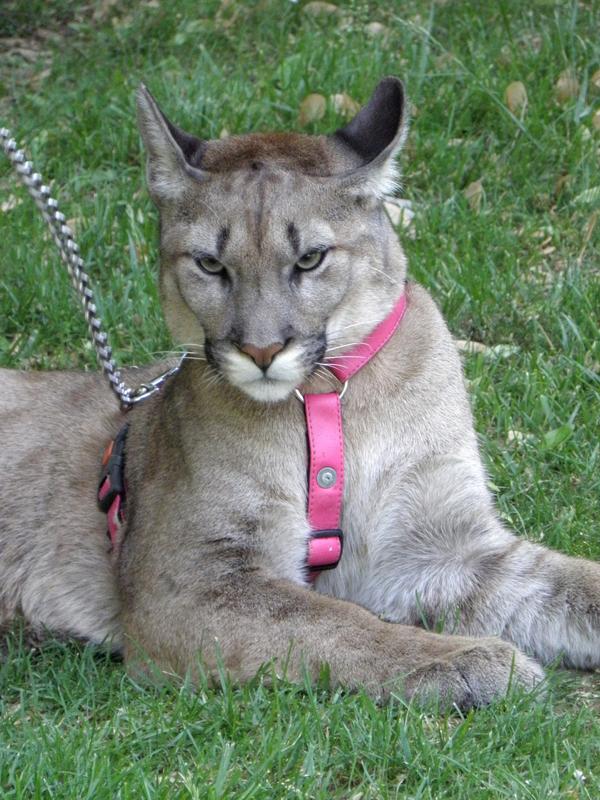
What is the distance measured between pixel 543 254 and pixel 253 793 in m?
3.86

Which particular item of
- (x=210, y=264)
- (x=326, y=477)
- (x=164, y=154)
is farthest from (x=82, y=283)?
(x=326, y=477)

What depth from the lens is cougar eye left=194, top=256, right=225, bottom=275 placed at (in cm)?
419

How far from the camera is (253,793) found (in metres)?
3.42

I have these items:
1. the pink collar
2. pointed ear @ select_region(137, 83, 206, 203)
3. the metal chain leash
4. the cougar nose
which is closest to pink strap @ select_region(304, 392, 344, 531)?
the pink collar

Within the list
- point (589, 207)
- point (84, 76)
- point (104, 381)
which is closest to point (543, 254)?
point (589, 207)

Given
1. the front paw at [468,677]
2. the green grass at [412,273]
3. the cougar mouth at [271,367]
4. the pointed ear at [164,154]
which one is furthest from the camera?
the pointed ear at [164,154]

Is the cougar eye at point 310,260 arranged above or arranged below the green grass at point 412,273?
above

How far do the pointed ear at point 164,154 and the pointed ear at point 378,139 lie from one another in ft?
1.52

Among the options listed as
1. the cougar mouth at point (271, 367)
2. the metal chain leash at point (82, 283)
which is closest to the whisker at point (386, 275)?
the cougar mouth at point (271, 367)

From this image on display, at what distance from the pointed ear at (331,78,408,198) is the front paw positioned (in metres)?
1.40

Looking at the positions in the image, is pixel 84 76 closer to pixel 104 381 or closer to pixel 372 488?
pixel 104 381

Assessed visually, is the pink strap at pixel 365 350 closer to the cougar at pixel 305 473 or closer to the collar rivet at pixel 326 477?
the cougar at pixel 305 473

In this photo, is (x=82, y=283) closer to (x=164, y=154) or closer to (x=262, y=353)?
(x=164, y=154)

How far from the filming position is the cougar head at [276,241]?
4.08m
